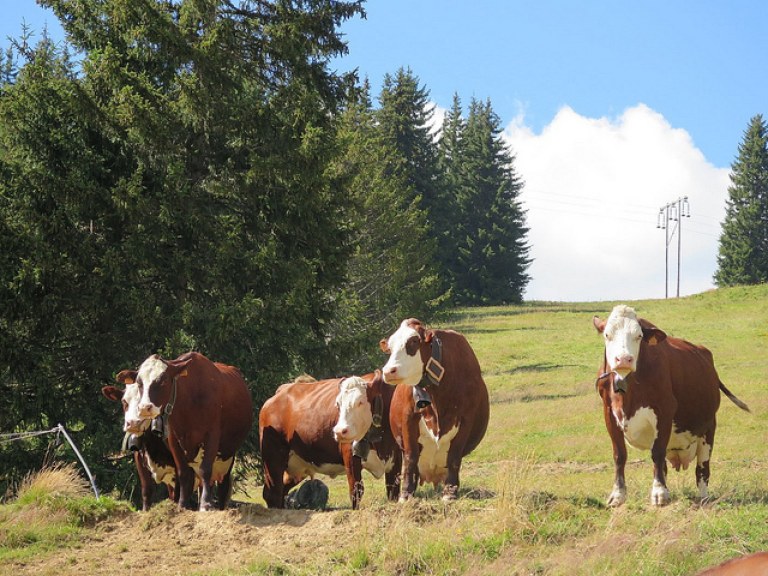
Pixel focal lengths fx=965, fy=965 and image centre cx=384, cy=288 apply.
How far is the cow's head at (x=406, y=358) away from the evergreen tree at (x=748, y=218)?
6888 centimetres

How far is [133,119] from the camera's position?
16891 millimetres

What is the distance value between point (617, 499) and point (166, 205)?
9.93m

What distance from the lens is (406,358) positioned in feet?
34.2

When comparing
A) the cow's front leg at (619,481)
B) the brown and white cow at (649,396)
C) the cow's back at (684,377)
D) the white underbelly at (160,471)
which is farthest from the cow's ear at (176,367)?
the cow's back at (684,377)

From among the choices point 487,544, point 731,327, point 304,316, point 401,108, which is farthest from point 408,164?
point 487,544

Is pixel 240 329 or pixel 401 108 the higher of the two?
pixel 401 108

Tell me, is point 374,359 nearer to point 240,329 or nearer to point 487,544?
point 240,329

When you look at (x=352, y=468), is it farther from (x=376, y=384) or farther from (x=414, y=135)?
(x=414, y=135)

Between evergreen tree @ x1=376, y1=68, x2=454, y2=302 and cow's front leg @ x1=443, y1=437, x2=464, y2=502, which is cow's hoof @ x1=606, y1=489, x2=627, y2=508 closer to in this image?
cow's front leg @ x1=443, y1=437, x2=464, y2=502

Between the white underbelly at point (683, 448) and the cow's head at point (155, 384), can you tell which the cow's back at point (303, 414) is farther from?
the white underbelly at point (683, 448)

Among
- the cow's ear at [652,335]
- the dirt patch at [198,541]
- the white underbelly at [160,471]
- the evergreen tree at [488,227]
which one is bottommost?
the dirt patch at [198,541]

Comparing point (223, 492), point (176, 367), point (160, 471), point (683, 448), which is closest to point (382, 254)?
point (223, 492)

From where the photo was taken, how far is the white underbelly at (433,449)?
35.0 ft

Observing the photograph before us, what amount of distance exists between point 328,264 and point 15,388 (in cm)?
624
